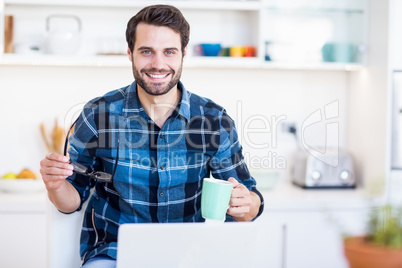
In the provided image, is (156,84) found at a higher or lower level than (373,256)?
higher

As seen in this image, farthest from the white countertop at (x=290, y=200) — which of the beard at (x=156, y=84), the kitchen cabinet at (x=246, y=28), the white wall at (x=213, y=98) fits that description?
the beard at (x=156, y=84)

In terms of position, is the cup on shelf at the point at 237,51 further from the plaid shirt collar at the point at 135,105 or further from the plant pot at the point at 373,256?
the plant pot at the point at 373,256

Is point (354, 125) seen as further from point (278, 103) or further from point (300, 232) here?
point (300, 232)

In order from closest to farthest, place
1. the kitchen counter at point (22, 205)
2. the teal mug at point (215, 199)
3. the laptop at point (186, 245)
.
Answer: the laptop at point (186, 245)
the teal mug at point (215, 199)
the kitchen counter at point (22, 205)

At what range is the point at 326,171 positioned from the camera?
2922 mm

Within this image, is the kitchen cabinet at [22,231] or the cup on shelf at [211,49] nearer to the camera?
the kitchen cabinet at [22,231]

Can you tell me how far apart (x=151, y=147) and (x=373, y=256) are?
1064mm

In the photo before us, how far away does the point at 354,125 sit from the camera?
3109 mm

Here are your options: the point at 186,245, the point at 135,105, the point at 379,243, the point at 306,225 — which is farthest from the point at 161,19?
the point at 306,225

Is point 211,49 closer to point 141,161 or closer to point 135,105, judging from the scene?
point 135,105

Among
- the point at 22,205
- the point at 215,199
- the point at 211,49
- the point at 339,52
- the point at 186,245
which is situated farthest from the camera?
the point at 339,52

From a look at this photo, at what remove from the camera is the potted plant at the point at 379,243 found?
2.52 feet

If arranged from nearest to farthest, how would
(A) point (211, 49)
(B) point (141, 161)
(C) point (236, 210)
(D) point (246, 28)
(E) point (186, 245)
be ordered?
(E) point (186, 245), (C) point (236, 210), (B) point (141, 161), (A) point (211, 49), (D) point (246, 28)

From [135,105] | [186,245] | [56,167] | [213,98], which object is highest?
[213,98]
